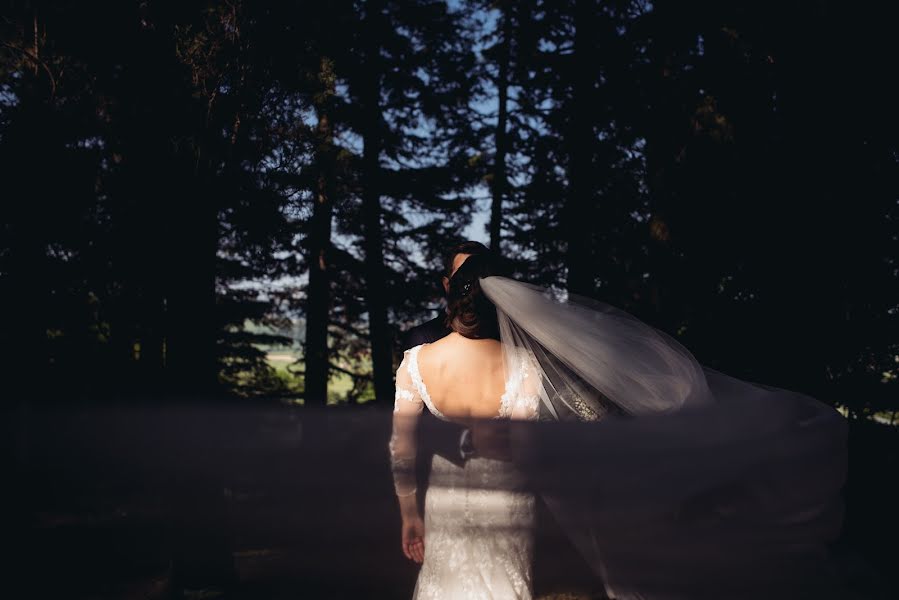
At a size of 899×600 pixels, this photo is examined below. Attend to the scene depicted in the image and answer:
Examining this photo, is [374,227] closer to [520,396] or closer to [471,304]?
[471,304]

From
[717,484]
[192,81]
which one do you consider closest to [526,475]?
[717,484]

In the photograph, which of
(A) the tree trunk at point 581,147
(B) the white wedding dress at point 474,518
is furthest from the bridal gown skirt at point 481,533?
(A) the tree trunk at point 581,147

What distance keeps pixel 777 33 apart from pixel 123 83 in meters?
8.15

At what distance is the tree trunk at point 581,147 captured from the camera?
Answer: 439 inches

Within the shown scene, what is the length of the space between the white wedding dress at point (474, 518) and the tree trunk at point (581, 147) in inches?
324

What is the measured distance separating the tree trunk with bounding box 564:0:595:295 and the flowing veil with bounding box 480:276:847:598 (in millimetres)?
7820

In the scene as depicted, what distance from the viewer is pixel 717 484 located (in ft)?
9.86

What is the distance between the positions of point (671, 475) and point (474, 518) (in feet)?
3.77

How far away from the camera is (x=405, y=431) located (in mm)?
2939

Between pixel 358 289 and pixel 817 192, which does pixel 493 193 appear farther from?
pixel 817 192

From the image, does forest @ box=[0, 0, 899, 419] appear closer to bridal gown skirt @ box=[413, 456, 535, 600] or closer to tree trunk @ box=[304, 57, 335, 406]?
tree trunk @ box=[304, 57, 335, 406]

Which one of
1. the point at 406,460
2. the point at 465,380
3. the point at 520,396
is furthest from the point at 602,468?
the point at 406,460

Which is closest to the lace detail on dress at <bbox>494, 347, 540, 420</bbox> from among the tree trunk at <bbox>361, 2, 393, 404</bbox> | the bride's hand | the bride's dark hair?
the bride's dark hair

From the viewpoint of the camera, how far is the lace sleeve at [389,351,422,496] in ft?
9.51
